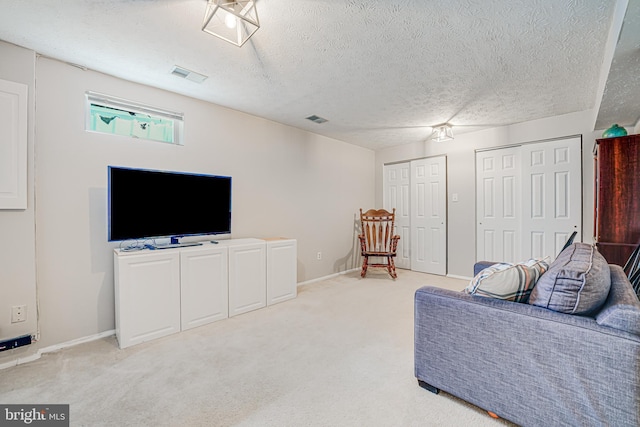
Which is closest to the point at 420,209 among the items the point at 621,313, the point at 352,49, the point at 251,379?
the point at 352,49

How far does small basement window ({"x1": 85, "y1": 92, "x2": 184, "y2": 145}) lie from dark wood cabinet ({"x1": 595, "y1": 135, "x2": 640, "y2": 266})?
4.19 meters

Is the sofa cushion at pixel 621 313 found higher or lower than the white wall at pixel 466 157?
lower

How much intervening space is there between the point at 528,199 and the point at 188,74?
4.28 m

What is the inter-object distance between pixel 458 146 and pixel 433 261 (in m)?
1.90

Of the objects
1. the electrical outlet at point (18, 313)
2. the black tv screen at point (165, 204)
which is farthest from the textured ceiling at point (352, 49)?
the electrical outlet at point (18, 313)

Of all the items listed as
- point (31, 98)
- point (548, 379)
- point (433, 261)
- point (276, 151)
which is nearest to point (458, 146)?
point (433, 261)

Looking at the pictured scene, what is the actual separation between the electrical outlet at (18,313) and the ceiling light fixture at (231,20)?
2354 millimetres

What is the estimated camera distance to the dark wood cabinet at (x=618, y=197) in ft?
8.14

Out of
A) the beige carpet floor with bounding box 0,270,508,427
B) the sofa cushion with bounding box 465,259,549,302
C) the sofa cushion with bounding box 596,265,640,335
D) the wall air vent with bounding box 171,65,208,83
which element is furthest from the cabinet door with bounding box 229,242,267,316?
the sofa cushion with bounding box 596,265,640,335

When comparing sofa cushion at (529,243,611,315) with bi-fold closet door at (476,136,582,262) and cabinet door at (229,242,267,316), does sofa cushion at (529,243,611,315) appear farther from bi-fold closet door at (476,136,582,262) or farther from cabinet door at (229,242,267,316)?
bi-fold closet door at (476,136,582,262)

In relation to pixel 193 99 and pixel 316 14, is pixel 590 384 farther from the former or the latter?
pixel 193 99

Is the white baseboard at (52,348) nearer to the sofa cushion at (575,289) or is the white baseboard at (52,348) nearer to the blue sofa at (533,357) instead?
the blue sofa at (533,357)

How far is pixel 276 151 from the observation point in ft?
12.2

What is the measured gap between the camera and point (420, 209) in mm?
4758
